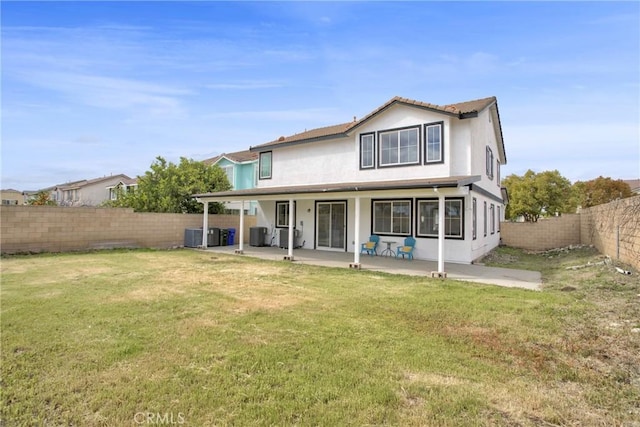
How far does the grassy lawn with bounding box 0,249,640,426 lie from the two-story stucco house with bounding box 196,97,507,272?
4.17 meters

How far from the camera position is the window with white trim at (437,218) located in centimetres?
1253

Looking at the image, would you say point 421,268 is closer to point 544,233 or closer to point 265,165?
point 265,165

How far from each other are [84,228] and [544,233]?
2263 centimetres

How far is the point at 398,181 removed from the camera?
12.2 meters

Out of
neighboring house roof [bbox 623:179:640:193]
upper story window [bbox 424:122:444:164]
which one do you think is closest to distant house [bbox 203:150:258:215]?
upper story window [bbox 424:122:444:164]

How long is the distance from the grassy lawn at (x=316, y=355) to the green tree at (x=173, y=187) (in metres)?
12.5

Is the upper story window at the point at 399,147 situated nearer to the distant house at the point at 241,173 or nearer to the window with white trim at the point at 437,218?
the window with white trim at the point at 437,218

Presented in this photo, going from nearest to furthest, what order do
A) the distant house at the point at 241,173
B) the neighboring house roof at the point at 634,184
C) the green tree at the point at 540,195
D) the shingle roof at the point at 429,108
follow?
1. the shingle roof at the point at 429,108
2. the distant house at the point at 241,173
3. the green tree at the point at 540,195
4. the neighboring house roof at the point at 634,184

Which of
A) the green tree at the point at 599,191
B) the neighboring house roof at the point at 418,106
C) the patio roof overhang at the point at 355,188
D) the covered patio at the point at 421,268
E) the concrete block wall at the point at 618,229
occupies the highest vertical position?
the neighboring house roof at the point at 418,106

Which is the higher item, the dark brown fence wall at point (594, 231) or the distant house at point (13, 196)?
the distant house at point (13, 196)

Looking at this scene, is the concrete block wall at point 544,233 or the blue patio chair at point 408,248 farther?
the concrete block wall at point 544,233

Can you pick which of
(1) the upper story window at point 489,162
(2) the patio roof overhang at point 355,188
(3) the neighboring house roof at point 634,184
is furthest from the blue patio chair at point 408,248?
(3) the neighboring house roof at point 634,184

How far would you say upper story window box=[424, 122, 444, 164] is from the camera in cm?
1259

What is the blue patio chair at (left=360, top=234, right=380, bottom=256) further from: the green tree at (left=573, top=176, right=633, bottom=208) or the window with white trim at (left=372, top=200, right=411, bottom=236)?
the green tree at (left=573, top=176, right=633, bottom=208)
